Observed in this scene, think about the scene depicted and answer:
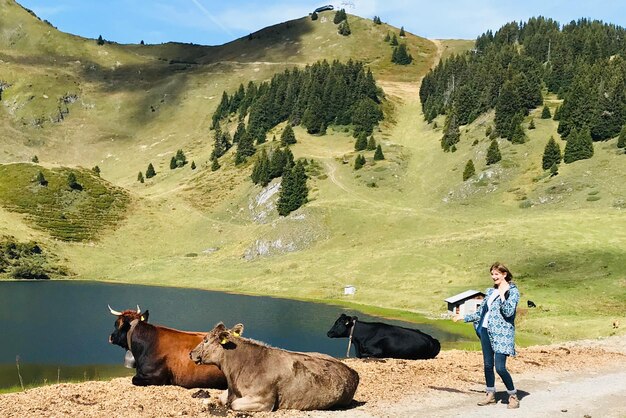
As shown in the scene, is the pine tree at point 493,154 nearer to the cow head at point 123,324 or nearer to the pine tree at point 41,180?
the pine tree at point 41,180

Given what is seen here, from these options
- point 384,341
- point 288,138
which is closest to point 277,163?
point 288,138

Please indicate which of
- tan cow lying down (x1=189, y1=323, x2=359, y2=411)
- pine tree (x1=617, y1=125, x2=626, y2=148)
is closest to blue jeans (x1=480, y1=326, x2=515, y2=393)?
tan cow lying down (x1=189, y1=323, x2=359, y2=411)

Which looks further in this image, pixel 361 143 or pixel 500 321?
pixel 361 143

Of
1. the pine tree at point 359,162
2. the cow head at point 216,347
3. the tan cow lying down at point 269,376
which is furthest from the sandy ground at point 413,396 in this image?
the pine tree at point 359,162

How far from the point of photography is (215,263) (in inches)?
4441

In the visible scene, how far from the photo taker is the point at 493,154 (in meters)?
138

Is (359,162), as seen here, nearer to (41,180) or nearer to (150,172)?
(150,172)

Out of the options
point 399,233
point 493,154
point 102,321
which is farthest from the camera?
point 493,154

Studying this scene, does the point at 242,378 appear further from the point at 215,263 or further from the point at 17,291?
the point at 215,263

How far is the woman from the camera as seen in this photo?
13.3m

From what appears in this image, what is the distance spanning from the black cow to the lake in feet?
47.2

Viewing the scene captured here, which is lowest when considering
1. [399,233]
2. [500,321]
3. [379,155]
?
[399,233]

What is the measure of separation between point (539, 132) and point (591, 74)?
87.1 feet

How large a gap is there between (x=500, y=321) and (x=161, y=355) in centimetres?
911
